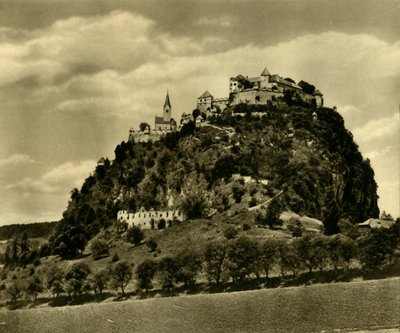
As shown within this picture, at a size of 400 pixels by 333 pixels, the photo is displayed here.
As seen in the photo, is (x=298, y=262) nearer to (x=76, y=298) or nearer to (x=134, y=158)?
(x=76, y=298)

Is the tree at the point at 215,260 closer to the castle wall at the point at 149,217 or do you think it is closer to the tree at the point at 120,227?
the castle wall at the point at 149,217

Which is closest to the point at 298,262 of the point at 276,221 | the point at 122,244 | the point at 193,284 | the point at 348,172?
the point at 193,284

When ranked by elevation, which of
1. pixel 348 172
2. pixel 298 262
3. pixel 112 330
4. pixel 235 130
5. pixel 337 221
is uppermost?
pixel 235 130

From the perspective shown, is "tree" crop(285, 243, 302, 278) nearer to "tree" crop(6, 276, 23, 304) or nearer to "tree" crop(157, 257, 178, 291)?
"tree" crop(157, 257, 178, 291)

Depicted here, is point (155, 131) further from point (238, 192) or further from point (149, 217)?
point (238, 192)

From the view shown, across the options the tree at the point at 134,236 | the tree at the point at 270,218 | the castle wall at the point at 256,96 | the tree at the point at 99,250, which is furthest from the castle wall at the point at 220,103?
the tree at the point at 99,250

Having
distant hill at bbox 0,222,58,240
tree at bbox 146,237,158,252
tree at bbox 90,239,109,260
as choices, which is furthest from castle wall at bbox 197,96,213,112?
tree at bbox 146,237,158,252
